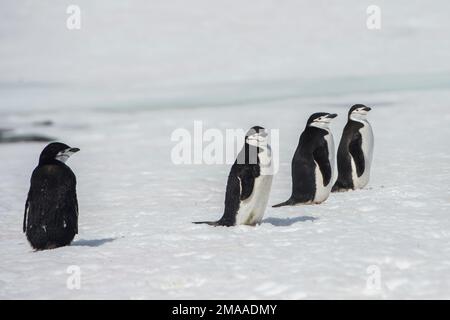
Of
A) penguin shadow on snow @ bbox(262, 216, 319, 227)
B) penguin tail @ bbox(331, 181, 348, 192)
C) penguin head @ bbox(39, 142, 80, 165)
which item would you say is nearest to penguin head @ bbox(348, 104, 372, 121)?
penguin tail @ bbox(331, 181, 348, 192)

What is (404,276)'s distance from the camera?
20.0 feet

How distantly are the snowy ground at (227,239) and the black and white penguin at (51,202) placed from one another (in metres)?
0.19

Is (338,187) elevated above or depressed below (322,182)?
below

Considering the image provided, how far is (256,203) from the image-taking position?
8.04 m

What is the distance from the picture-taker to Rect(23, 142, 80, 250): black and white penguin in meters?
7.39

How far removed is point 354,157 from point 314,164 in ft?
3.99

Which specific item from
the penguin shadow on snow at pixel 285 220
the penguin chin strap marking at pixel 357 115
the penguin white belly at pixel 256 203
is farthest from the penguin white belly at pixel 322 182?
the penguin white belly at pixel 256 203

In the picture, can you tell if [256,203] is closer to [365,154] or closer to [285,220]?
[285,220]

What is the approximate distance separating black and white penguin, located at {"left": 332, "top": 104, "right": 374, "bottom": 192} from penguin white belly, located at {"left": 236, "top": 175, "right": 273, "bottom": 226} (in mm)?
2754

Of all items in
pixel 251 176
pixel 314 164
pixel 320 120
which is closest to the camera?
pixel 251 176

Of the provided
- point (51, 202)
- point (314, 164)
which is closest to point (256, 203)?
point (314, 164)

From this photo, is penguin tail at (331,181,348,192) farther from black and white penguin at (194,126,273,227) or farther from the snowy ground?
black and white penguin at (194,126,273,227)

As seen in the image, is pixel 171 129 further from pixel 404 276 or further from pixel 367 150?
pixel 404 276
